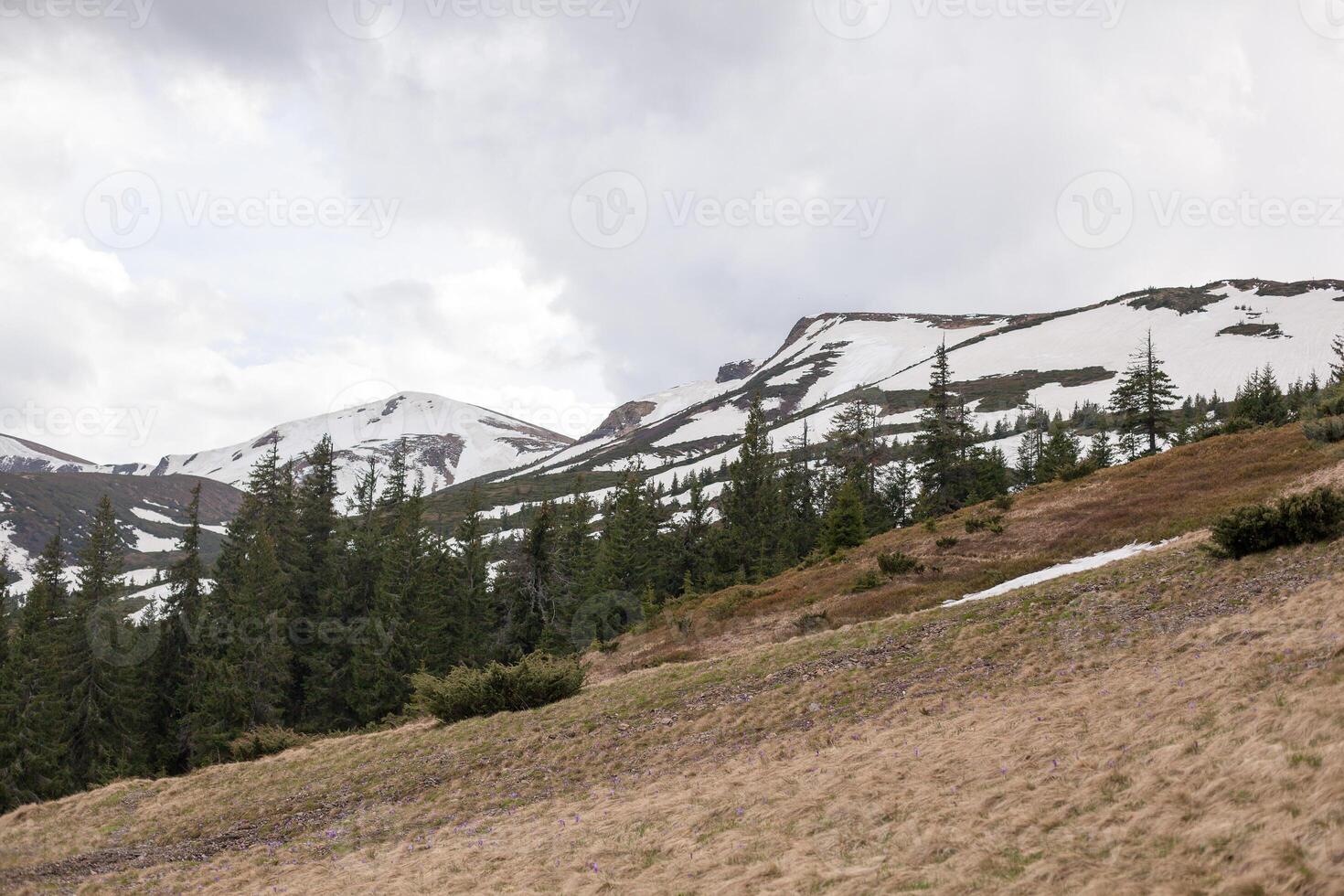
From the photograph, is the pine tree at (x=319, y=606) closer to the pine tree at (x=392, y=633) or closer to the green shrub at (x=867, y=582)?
the pine tree at (x=392, y=633)

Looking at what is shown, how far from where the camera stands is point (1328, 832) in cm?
518

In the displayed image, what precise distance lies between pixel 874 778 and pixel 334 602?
44977 mm

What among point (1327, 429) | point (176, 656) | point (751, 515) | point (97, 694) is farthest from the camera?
point (751, 515)

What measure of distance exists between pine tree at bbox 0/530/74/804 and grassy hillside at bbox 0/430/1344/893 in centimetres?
2465

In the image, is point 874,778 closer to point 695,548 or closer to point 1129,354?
point 695,548

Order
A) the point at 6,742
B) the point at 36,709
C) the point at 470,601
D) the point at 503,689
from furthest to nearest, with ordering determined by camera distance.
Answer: the point at 470,601 → the point at 36,709 → the point at 6,742 → the point at 503,689

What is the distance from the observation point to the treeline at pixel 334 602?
129 feet

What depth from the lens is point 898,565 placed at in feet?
102

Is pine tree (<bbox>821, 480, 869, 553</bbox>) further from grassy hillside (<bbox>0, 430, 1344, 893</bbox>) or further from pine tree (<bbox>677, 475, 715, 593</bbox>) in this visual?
grassy hillside (<bbox>0, 430, 1344, 893</bbox>)

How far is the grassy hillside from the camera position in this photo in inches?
250


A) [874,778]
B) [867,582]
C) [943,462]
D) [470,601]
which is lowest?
Answer: [874,778]

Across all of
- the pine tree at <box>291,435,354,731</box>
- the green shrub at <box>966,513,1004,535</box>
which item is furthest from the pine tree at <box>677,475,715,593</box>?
the green shrub at <box>966,513,1004,535</box>

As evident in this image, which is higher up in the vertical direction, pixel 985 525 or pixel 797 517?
pixel 797 517

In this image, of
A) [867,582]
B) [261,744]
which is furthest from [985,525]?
[261,744]
